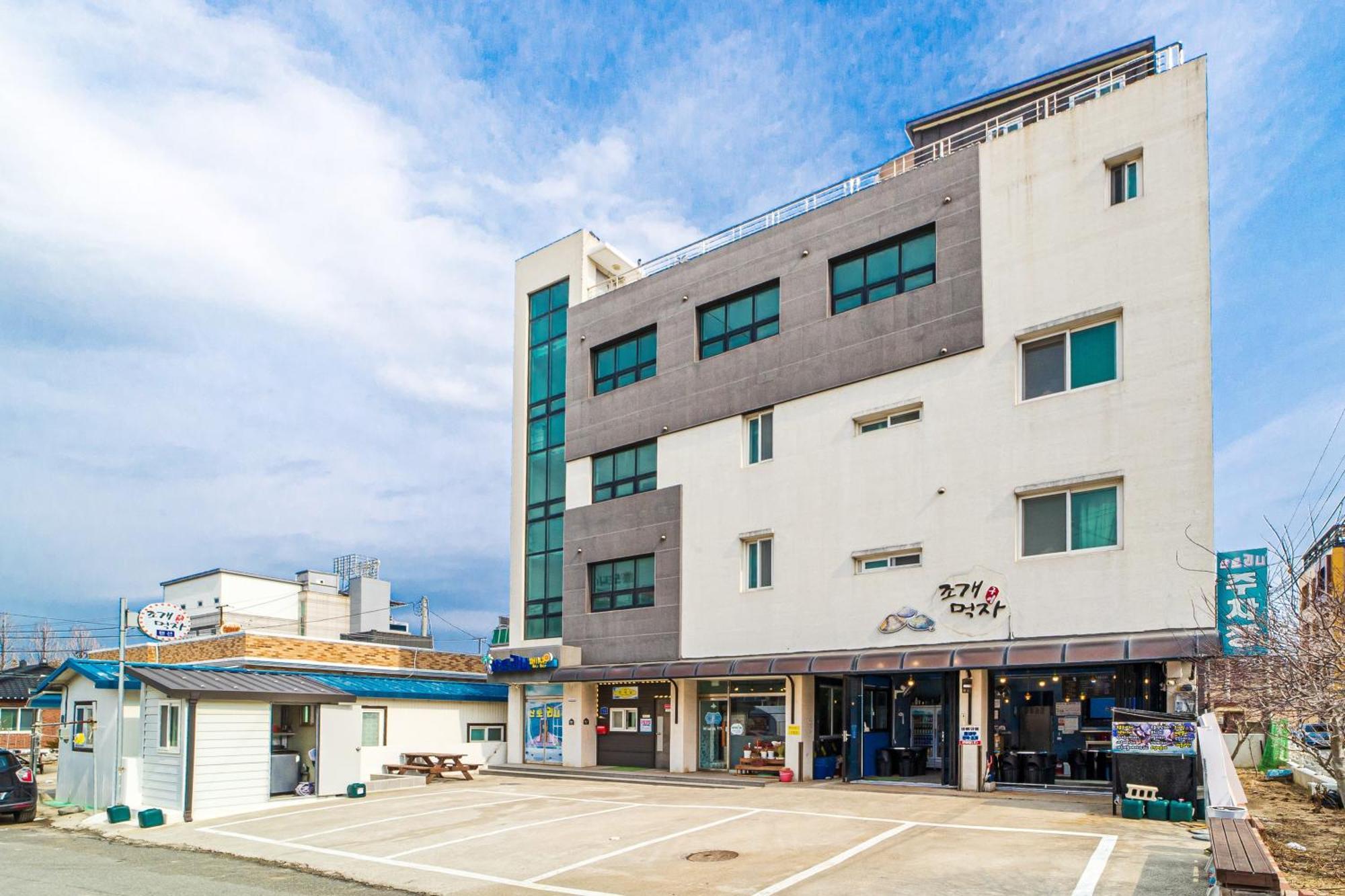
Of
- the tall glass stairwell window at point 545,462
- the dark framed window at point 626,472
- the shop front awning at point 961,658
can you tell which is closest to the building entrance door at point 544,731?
the tall glass stairwell window at point 545,462

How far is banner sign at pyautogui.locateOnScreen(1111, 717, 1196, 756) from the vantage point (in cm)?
1476

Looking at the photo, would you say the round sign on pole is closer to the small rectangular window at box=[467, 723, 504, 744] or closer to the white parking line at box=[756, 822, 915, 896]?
the small rectangular window at box=[467, 723, 504, 744]

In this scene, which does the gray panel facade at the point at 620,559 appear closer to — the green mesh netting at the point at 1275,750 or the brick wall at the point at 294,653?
the brick wall at the point at 294,653

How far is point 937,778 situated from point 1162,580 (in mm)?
7746

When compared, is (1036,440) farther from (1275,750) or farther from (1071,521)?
(1275,750)

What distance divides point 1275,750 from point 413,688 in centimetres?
2382

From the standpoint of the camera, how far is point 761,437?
25391 millimetres

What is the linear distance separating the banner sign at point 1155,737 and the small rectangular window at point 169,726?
17977 millimetres

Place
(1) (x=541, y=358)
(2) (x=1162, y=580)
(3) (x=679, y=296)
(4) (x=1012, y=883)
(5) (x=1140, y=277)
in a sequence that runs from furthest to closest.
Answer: (1) (x=541, y=358), (3) (x=679, y=296), (5) (x=1140, y=277), (2) (x=1162, y=580), (4) (x=1012, y=883)

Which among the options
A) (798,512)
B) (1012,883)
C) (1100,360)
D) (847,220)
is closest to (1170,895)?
(1012,883)

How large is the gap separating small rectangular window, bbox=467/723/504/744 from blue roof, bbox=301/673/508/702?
0.83 m

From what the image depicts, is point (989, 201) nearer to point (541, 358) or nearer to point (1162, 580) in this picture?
point (1162, 580)

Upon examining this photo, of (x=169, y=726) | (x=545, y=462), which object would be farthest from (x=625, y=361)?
(x=169, y=726)

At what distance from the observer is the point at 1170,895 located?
32.6 ft
